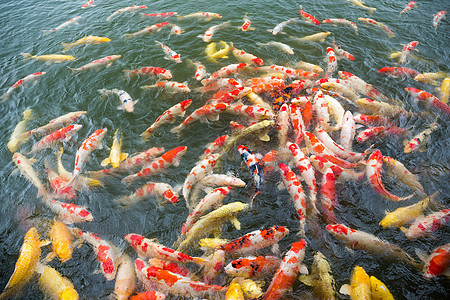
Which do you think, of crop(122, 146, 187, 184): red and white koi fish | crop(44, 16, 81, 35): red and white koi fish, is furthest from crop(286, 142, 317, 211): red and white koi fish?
crop(44, 16, 81, 35): red and white koi fish

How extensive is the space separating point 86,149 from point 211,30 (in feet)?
19.5

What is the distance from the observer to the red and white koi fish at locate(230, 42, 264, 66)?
7406 mm

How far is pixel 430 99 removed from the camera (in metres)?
5.90

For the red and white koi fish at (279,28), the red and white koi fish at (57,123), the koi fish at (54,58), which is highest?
the koi fish at (54,58)

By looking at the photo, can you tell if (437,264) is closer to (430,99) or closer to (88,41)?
(430,99)

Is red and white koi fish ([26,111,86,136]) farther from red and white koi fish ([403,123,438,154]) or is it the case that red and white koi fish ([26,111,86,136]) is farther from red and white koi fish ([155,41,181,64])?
red and white koi fish ([403,123,438,154])

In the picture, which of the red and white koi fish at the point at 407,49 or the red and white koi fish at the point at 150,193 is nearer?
the red and white koi fish at the point at 150,193

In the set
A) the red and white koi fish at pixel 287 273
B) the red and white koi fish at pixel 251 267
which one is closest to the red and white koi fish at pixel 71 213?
the red and white koi fish at pixel 251 267

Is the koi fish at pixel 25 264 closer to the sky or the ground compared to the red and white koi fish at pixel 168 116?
closer to the ground

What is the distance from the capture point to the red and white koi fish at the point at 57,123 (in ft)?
20.8

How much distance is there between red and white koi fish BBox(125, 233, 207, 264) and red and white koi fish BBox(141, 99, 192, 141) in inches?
98.7

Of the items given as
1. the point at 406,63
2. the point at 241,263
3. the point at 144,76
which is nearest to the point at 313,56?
the point at 406,63

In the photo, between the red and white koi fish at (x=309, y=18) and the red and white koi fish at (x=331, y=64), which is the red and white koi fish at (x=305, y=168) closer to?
the red and white koi fish at (x=331, y=64)

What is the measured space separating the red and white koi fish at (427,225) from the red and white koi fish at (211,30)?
771 centimetres
